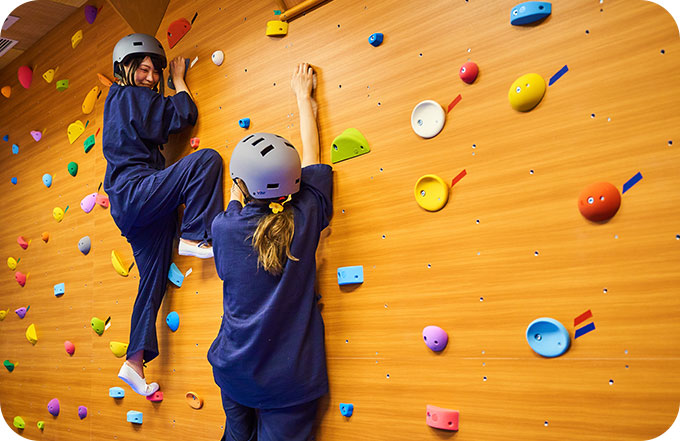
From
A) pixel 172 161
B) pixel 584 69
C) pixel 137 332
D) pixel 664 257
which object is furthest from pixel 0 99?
pixel 664 257

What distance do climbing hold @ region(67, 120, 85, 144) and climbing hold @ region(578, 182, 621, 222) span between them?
268 centimetres

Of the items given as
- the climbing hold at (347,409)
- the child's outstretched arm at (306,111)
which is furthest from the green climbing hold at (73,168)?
the climbing hold at (347,409)

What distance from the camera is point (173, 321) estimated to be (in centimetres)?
230

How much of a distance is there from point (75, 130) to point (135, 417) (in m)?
1.64

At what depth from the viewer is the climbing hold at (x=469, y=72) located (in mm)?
1542

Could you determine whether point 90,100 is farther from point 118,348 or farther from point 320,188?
point 320,188

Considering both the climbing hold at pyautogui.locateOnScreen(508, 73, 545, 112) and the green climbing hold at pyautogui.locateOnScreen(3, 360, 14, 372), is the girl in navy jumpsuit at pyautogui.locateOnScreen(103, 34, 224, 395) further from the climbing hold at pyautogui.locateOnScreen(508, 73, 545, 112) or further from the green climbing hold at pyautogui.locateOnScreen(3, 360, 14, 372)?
the green climbing hold at pyautogui.locateOnScreen(3, 360, 14, 372)

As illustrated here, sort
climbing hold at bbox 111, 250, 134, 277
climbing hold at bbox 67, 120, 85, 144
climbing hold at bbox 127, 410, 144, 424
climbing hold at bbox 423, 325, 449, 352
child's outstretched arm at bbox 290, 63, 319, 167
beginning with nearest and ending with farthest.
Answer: climbing hold at bbox 423, 325, 449, 352
child's outstretched arm at bbox 290, 63, 319, 167
climbing hold at bbox 127, 410, 144, 424
climbing hold at bbox 111, 250, 134, 277
climbing hold at bbox 67, 120, 85, 144

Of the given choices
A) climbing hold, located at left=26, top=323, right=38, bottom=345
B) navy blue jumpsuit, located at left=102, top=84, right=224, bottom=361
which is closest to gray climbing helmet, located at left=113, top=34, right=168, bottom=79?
navy blue jumpsuit, located at left=102, top=84, right=224, bottom=361

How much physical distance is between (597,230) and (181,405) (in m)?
1.79

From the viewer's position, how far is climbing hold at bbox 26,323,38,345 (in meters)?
3.13

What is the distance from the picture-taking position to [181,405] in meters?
2.24

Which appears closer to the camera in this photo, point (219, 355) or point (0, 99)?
point (219, 355)

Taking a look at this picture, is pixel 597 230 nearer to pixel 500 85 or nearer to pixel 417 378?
pixel 500 85
